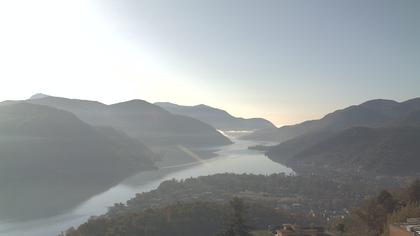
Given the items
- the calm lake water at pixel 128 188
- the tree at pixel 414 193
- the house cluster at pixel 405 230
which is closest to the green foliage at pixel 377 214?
the tree at pixel 414 193

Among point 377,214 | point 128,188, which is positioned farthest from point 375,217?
point 128,188

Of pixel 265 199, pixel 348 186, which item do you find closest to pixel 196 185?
pixel 265 199

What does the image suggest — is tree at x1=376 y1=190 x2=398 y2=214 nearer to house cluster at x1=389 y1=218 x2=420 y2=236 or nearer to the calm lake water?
house cluster at x1=389 y1=218 x2=420 y2=236

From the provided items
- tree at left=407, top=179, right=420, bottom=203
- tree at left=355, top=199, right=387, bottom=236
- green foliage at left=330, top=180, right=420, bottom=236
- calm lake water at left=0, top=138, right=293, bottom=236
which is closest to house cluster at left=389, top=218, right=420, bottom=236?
green foliage at left=330, top=180, right=420, bottom=236

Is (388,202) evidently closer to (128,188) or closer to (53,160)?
(128,188)

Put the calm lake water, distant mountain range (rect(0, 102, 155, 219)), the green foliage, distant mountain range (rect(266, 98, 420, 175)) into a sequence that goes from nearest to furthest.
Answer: the green foliage, the calm lake water, distant mountain range (rect(0, 102, 155, 219)), distant mountain range (rect(266, 98, 420, 175))

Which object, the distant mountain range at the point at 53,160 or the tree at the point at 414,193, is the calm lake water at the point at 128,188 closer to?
the distant mountain range at the point at 53,160
